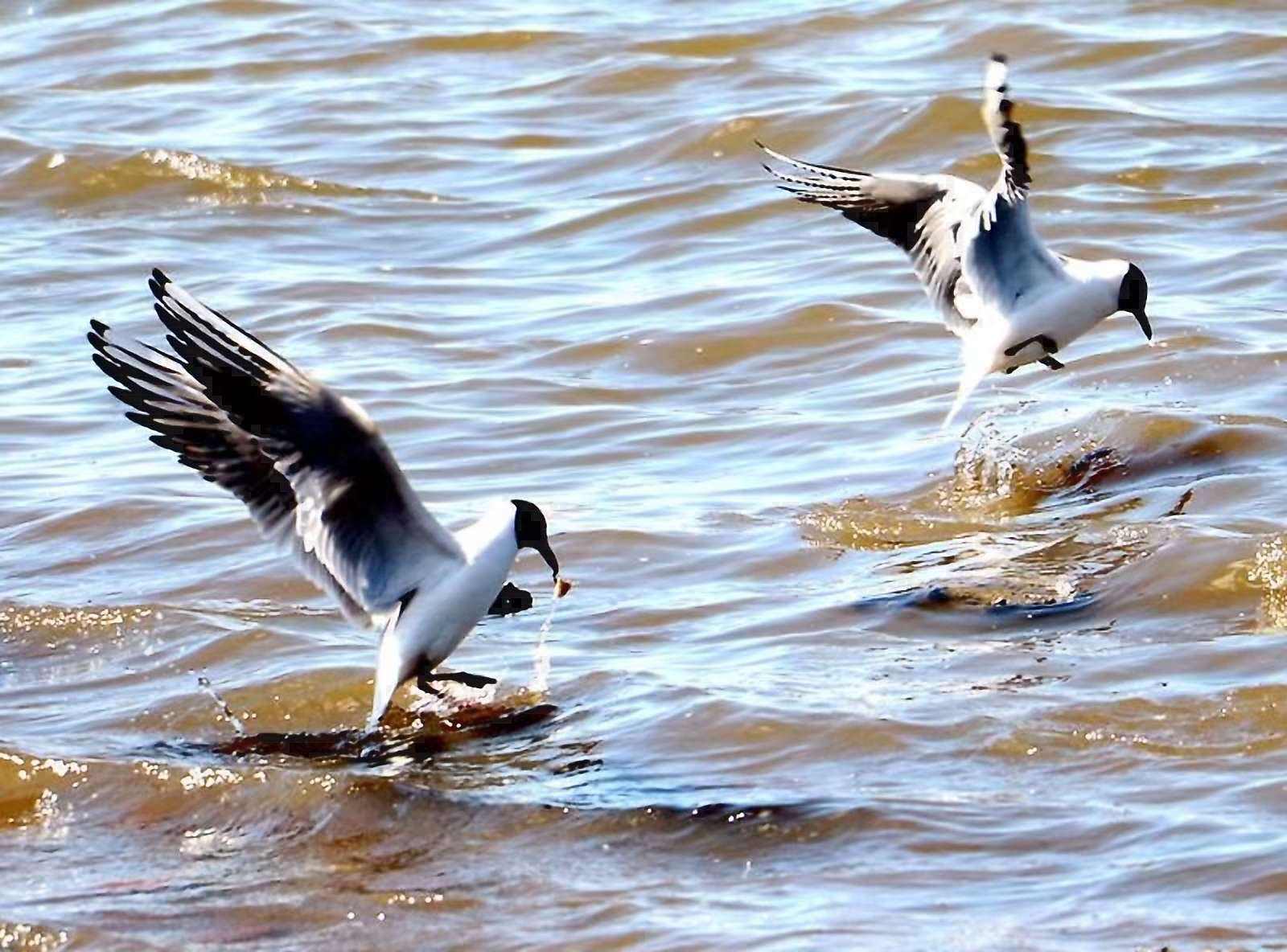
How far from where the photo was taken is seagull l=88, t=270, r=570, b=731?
7.00m

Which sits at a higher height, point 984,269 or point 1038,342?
point 984,269

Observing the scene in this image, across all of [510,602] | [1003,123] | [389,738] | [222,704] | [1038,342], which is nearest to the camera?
[389,738]

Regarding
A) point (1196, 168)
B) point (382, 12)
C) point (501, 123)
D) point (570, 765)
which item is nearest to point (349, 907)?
point (570, 765)

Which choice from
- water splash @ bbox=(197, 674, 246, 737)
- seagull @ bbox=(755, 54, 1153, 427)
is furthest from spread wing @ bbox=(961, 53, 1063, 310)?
water splash @ bbox=(197, 674, 246, 737)

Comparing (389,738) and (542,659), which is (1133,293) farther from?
(389,738)

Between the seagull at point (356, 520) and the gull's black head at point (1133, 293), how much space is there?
11.5 feet

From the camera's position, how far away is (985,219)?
9.58m

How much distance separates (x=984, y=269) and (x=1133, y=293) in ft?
2.20

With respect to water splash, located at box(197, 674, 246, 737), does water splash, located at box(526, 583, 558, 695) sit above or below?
below

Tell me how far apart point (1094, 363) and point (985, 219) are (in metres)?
1.81

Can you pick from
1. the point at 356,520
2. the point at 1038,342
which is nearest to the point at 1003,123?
the point at 1038,342

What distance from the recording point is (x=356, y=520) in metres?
7.23

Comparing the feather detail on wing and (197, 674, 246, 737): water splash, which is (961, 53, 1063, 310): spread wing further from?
(197, 674, 246, 737): water splash

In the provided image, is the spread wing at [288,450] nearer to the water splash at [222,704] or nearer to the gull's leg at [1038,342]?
the water splash at [222,704]
